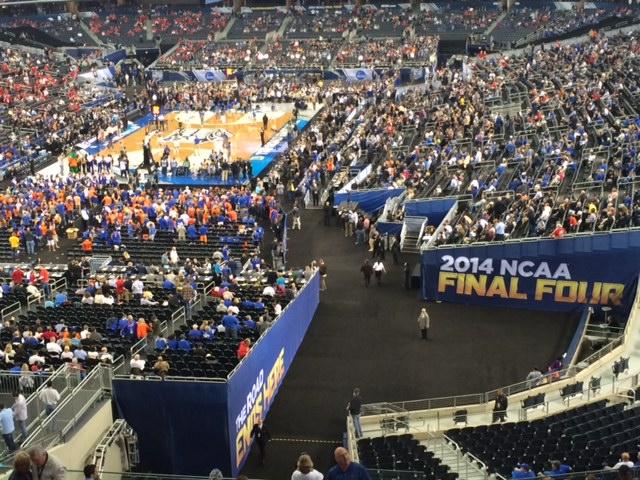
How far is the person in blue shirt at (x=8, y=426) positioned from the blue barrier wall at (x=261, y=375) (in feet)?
13.1

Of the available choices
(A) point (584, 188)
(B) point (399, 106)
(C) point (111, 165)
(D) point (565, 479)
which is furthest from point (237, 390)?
(B) point (399, 106)

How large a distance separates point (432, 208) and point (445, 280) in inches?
202

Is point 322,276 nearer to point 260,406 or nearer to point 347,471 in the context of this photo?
point 260,406

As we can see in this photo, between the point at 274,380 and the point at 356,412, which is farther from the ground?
the point at 356,412

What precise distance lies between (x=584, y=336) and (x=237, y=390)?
1055 cm

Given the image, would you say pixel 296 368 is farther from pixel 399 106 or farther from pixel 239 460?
pixel 399 106

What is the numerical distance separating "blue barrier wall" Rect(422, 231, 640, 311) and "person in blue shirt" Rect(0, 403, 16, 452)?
1471cm

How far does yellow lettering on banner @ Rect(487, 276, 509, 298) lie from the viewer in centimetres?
2653

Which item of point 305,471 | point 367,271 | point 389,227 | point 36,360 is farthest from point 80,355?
point 389,227

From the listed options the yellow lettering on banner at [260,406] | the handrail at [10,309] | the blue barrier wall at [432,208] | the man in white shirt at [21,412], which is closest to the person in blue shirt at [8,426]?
the man in white shirt at [21,412]

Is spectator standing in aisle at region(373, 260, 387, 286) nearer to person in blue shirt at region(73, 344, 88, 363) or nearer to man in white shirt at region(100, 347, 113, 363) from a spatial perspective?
man in white shirt at region(100, 347, 113, 363)

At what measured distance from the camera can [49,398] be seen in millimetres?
16219

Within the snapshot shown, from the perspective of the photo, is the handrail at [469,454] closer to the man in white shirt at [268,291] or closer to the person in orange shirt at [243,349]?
the person in orange shirt at [243,349]

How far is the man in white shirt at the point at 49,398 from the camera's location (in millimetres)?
16141
